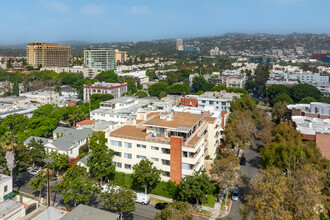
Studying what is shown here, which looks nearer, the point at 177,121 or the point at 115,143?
the point at 115,143

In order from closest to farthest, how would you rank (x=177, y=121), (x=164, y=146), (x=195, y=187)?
(x=195, y=187)
(x=164, y=146)
(x=177, y=121)

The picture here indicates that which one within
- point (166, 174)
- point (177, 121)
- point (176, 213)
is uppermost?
point (177, 121)

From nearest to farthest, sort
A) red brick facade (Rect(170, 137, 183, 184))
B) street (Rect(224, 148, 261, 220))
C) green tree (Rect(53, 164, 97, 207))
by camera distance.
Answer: green tree (Rect(53, 164, 97, 207)) → street (Rect(224, 148, 261, 220)) → red brick facade (Rect(170, 137, 183, 184))

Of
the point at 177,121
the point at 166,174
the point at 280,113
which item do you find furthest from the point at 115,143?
the point at 280,113

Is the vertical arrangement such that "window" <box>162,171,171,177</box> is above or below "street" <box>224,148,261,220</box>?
above

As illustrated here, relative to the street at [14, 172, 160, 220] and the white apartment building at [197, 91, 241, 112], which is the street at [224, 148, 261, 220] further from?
the white apartment building at [197, 91, 241, 112]

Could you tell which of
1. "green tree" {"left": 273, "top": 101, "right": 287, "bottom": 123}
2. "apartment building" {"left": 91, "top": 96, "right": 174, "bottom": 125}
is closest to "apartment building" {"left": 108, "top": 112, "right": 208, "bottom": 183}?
"apartment building" {"left": 91, "top": 96, "right": 174, "bottom": 125}

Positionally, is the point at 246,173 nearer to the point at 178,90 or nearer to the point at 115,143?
the point at 115,143

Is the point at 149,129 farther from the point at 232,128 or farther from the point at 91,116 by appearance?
the point at 91,116

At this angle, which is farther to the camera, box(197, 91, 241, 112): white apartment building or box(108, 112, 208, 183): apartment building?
box(197, 91, 241, 112): white apartment building

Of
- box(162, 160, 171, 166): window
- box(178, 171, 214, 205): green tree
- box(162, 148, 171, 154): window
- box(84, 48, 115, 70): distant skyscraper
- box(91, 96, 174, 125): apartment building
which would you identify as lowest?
box(178, 171, 214, 205): green tree
